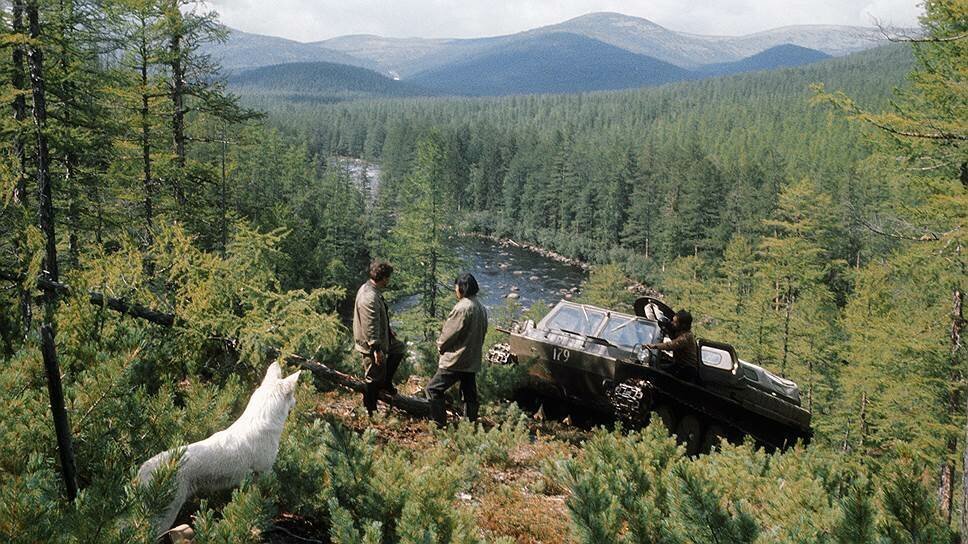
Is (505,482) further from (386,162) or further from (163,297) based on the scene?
(386,162)

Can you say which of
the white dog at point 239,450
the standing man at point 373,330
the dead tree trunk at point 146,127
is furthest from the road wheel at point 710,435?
the dead tree trunk at point 146,127

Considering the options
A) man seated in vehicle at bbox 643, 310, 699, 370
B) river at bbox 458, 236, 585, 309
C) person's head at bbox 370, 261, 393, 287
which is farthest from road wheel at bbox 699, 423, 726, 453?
river at bbox 458, 236, 585, 309

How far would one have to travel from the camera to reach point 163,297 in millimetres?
5188

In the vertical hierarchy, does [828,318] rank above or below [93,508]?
below

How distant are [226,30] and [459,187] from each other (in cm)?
9159

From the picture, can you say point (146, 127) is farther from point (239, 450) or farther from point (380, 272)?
point (239, 450)

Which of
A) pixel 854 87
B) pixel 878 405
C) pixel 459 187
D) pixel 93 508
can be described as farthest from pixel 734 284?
pixel 854 87

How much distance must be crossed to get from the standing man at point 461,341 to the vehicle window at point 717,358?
12.1 ft

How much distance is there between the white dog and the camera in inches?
130

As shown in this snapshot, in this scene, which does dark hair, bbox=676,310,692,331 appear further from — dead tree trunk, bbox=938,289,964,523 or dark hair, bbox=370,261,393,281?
dead tree trunk, bbox=938,289,964,523

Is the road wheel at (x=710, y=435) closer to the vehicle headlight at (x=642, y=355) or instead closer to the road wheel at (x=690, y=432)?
the road wheel at (x=690, y=432)

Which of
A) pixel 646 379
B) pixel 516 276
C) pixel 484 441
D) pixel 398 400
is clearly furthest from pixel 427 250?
pixel 516 276

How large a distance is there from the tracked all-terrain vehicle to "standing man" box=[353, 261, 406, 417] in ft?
8.82

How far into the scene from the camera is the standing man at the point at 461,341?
6.76 meters
